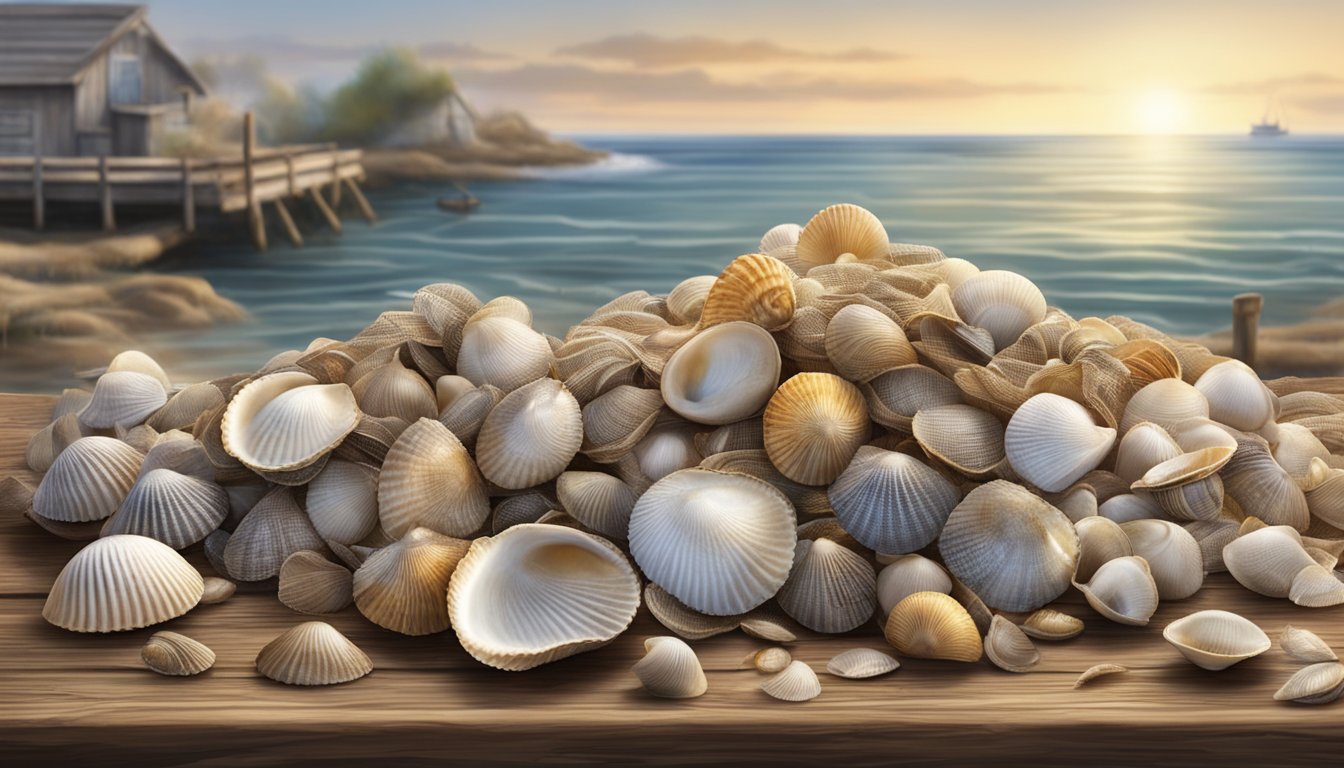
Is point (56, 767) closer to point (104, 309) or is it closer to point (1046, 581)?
point (1046, 581)

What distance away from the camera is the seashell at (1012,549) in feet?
4.25

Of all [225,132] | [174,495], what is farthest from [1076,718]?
[225,132]

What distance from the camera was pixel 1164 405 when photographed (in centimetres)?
154

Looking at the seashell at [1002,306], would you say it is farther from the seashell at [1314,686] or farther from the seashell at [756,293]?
the seashell at [1314,686]

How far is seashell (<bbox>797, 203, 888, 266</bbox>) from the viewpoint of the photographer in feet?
6.22

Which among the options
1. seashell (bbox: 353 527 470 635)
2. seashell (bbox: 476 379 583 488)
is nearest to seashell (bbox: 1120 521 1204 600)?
seashell (bbox: 476 379 583 488)

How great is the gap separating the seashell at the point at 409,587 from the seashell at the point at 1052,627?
2.05ft

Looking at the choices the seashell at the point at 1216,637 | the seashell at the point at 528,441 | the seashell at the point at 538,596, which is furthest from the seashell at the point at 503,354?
the seashell at the point at 1216,637

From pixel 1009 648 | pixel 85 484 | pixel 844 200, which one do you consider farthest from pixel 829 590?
pixel 844 200

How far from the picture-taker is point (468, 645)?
1186mm

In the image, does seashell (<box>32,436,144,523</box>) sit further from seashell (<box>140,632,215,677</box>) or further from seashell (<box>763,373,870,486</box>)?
seashell (<box>763,373,870,486</box>)

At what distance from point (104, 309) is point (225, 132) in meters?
1.13

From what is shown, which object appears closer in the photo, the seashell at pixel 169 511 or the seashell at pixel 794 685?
the seashell at pixel 794 685

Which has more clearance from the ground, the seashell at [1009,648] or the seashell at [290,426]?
the seashell at [290,426]
